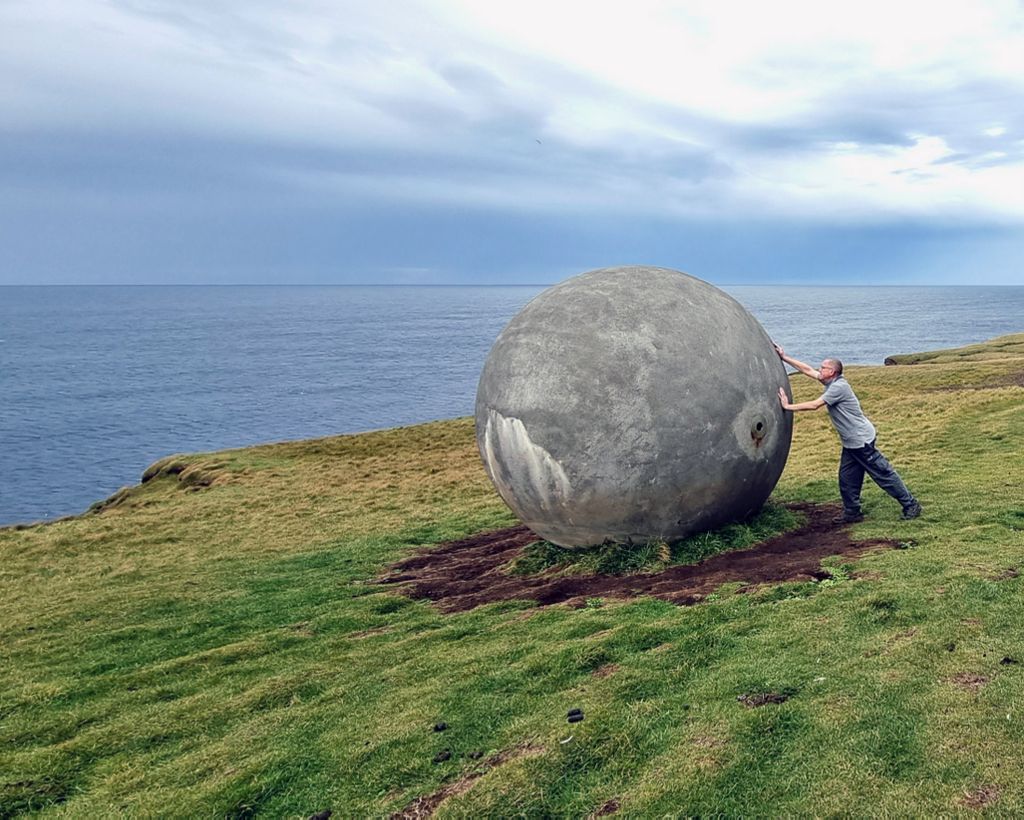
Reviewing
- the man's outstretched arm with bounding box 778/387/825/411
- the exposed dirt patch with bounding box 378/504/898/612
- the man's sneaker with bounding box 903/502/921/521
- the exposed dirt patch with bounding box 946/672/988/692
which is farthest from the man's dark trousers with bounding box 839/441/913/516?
the exposed dirt patch with bounding box 946/672/988/692

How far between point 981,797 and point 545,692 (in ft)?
11.6

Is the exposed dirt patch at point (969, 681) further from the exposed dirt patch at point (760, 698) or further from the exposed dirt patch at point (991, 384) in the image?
the exposed dirt patch at point (991, 384)

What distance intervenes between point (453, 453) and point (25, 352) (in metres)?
120

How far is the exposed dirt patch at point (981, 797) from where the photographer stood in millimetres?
4832

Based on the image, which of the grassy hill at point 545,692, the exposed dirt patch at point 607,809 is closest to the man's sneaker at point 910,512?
the grassy hill at point 545,692

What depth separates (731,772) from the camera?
216 inches

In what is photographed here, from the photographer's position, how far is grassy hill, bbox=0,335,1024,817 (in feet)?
18.1

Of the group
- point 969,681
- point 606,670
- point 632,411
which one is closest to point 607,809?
point 606,670

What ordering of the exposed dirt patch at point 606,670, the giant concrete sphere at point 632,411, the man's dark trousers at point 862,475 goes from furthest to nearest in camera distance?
the man's dark trousers at point 862,475
the giant concrete sphere at point 632,411
the exposed dirt patch at point 606,670

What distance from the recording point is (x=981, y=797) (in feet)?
16.1

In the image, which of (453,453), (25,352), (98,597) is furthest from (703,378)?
(25,352)

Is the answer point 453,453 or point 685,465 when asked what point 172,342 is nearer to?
point 453,453

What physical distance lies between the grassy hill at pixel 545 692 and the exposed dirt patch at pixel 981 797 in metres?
0.03

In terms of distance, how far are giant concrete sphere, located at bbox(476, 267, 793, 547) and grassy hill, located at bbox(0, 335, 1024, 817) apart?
4.10ft
